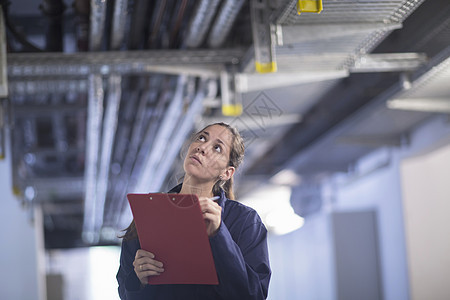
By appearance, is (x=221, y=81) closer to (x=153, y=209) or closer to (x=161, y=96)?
(x=161, y=96)

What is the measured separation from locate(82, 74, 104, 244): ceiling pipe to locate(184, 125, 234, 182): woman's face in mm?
2460

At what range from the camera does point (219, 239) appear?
1.25 m

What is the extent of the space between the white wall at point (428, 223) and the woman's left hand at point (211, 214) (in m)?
3.88

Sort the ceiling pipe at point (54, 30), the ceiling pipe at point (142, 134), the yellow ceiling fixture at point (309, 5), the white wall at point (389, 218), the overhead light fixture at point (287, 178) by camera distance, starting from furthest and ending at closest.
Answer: the overhead light fixture at point (287, 178)
the white wall at point (389, 218)
the ceiling pipe at point (142, 134)
the ceiling pipe at point (54, 30)
the yellow ceiling fixture at point (309, 5)

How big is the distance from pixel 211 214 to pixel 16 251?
6417mm

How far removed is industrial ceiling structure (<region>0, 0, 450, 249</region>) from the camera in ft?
9.78

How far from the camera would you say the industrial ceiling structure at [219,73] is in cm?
298

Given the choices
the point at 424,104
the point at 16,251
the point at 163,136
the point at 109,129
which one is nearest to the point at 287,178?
the point at 163,136

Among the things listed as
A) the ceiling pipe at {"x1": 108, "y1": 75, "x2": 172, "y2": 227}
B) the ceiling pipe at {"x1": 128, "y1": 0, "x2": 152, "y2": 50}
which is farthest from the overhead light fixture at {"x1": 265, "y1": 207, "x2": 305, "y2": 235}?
the ceiling pipe at {"x1": 128, "y1": 0, "x2": 152, "y2": 50}

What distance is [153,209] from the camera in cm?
130

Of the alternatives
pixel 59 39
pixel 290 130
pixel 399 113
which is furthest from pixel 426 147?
pixel 59 39

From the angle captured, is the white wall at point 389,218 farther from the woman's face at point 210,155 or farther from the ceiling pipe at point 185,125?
the woman's face at point 210,155

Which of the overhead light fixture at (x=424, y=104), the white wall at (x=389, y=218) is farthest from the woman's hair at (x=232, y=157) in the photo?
Answer: the white wall at (x=389, y=218)

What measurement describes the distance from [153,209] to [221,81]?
2.38 meters
